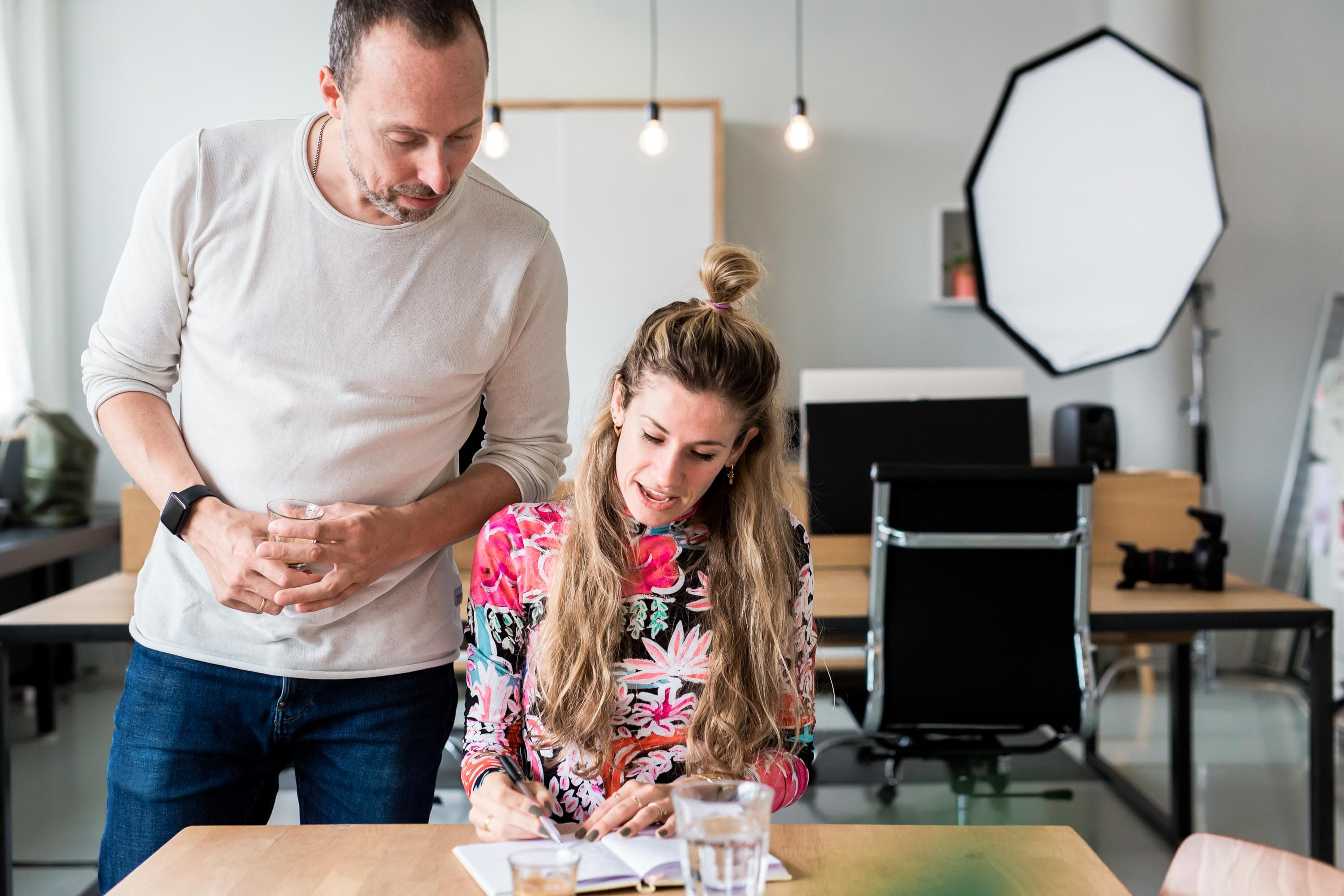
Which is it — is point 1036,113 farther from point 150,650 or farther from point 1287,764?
point 150,650

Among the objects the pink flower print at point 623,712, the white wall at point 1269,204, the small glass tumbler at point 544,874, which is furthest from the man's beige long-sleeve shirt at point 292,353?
the white wall at point 1269,204

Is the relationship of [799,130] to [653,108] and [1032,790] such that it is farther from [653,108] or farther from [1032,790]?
[1032,790]

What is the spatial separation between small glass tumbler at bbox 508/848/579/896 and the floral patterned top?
404 mm

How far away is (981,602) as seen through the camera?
2.31m

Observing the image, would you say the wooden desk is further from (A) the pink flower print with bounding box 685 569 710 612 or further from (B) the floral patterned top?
(A) the pink flower print with bounding box 685 569 710 612

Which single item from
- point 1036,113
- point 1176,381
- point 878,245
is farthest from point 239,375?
point 1176,381

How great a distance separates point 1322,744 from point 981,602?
81cm

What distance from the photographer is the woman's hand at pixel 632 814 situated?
41.0 inches

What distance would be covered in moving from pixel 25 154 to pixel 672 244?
259 centimetres

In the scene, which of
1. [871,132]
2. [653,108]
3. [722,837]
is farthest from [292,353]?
[871,132]

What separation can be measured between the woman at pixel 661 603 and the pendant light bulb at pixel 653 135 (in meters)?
2.72

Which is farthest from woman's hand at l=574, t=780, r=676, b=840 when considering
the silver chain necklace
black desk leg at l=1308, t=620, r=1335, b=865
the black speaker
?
the black speaker

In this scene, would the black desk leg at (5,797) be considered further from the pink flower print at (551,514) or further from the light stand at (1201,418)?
the light stand at (1201,418)

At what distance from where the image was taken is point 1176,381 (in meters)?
4.64
